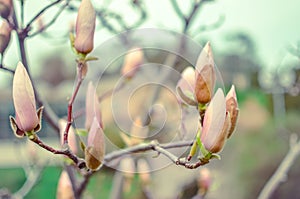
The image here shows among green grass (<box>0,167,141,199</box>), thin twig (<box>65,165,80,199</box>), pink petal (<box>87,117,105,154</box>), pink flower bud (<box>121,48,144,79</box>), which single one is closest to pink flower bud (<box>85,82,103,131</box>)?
pink petal (<box>87,117,105,154</box>)

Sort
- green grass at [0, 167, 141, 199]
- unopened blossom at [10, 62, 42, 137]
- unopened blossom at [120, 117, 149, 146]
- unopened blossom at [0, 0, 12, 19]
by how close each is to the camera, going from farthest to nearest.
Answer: green grass at [0, 167, 141, 199] < unopened blossom at [120, 117, 149, 146] < unopened blossom at [0, 0, 12, 19] < unopened blossom at [10, 62, 42, 137]

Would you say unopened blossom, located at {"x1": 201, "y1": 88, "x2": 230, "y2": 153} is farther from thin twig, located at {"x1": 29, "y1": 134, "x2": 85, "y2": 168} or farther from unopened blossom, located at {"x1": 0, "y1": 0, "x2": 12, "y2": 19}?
unopened blossom, located at {"x1": 0, "y1": 0, "x2": 12, "y2": 19}

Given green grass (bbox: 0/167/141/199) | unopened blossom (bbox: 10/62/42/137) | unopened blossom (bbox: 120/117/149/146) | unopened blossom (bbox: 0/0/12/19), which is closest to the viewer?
unopened blossom (bbox: 10/62/42/137)

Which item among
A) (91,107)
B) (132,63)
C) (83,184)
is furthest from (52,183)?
(91,107)

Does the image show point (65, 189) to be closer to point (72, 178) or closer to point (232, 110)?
point (72, 178)

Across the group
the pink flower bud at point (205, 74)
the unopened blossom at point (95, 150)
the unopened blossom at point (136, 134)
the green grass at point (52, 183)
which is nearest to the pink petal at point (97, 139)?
the unopened blossom at point (95, 150)

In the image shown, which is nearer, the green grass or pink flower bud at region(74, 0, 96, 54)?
pink flower bud at region(74, 0, 96, 54)

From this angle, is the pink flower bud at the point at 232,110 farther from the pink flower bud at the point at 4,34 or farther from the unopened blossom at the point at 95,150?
the pink flower bud at the point at 4,34

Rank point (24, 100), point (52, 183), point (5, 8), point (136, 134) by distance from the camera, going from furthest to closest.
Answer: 1. point (52, 183)
2. point (136, 134)
3. point (5, 8)
4. point (24, 100)
